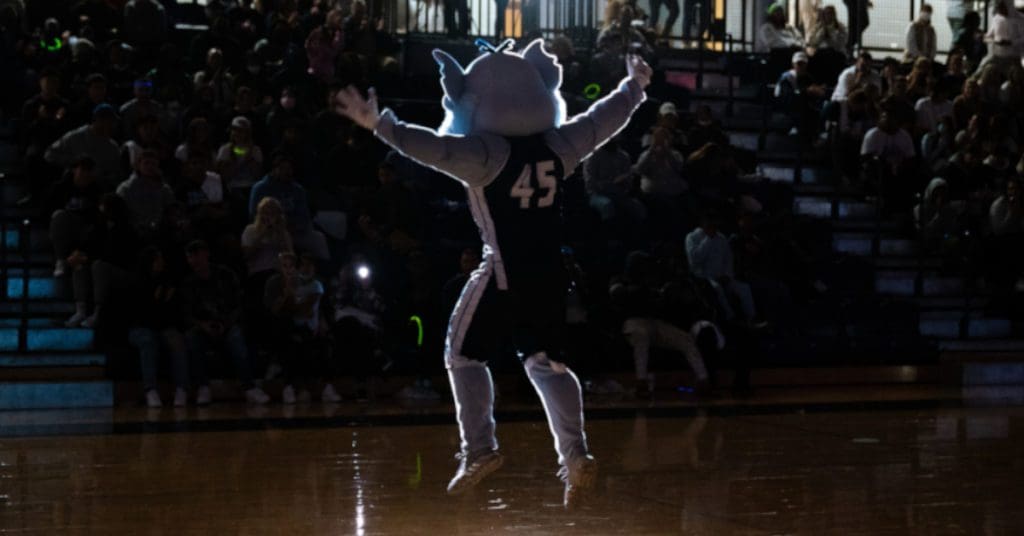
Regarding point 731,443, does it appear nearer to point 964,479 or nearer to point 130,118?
point 964,479

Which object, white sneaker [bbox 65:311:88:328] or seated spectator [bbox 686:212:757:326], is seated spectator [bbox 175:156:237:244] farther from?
seated spectator [bbox 686:212:757:326]

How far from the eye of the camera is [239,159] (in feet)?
46.5

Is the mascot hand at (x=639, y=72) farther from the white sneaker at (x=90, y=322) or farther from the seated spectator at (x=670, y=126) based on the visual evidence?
the seated spectator at (x=670, y=126)

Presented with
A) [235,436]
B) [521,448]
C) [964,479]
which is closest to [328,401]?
[235,436]

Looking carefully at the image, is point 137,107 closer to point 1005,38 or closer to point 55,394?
point 55,394

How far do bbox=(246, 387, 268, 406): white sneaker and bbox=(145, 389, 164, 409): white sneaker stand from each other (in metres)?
0.66

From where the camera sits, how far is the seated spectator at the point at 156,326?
12391mm

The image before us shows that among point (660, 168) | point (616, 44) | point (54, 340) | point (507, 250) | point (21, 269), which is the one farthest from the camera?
point (616, 44)

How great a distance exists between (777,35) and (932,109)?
7.42 ft

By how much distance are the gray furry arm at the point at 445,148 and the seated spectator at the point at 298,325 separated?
5.97 metres

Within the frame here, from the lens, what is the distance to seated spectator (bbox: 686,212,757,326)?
14328 millimetres

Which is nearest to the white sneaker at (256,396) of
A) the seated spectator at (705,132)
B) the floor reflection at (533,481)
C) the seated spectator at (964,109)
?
the floor reflection at (533,481)

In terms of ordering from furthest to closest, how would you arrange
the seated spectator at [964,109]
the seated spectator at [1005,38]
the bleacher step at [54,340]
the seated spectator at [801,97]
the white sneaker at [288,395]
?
the seated spectator at [1005,38] < the seated spectator at [801,97] < the seated spectator at [964,109] < the bleacher step at [54,340] < the white sneaker at [288,395]

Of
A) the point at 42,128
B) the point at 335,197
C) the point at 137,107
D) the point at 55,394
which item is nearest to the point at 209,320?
the point at 55,394
